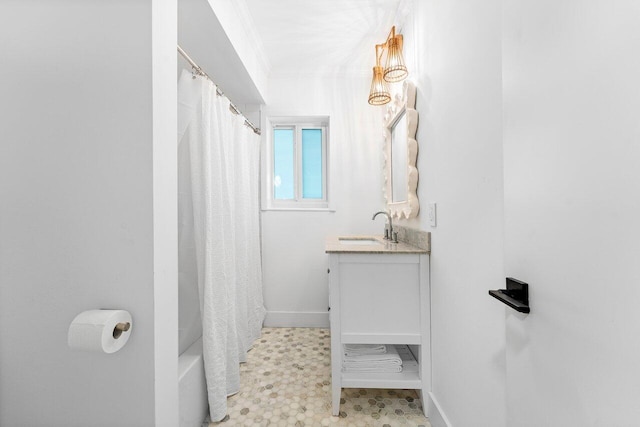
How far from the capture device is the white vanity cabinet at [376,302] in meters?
1.39

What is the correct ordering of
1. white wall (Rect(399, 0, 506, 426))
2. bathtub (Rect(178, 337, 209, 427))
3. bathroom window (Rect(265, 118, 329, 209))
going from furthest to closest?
bathroom window (Rect(265, 118, 329, 209)), bathtub (Rect(178, 337, 209, 427)), white wall (Rect(399, 0, 506, 426))

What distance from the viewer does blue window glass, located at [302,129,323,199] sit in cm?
266

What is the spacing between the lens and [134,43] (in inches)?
28.1

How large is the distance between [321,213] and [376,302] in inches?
47.9

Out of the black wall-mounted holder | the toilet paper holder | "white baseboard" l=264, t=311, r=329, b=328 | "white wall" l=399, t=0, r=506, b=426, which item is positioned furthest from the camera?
"white baseboard" l=264, t=311, r=329, b=328

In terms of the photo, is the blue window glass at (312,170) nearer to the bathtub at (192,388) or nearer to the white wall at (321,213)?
the white wall at (321,213)

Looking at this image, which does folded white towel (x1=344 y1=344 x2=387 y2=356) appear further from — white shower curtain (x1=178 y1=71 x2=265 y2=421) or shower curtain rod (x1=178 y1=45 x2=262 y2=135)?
shower curtain rod (x1=178 y1=45 x2=262 y2=135)

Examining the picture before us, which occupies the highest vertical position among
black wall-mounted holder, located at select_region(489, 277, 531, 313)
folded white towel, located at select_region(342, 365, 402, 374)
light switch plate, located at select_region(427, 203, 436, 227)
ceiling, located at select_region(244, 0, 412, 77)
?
ceiling, located at select_region(244, 0, 412, 77)

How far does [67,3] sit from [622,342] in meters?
1.41

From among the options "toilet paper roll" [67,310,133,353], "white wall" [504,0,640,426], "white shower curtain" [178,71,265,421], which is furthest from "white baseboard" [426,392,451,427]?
"toilet paper roll" [67,310,133,353]

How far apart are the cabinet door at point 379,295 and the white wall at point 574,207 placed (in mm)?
794

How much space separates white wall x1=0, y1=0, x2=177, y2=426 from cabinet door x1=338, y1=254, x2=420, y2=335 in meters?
0.91

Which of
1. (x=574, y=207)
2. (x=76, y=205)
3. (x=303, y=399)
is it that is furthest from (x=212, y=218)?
(x=574, y=207)

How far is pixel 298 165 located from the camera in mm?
2646
